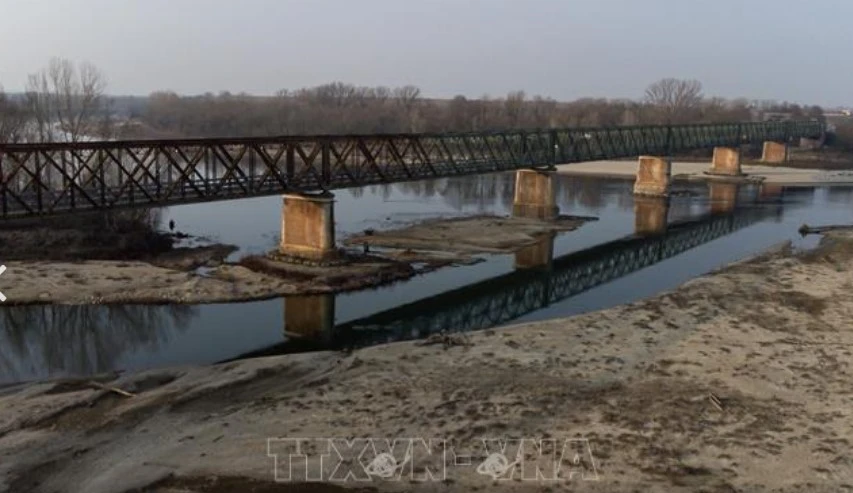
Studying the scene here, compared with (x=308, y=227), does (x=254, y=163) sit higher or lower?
higher

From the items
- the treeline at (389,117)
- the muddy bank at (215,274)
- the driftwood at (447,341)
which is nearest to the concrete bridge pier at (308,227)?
the muddy bank at (215,274)

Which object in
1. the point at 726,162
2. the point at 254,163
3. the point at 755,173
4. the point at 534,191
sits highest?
the point at 254,163

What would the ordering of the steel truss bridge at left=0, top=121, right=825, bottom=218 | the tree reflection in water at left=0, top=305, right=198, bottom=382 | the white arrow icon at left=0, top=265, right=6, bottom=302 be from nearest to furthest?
the tree reflection in water at left=0, top=305, right=198, bottom=382 → the white arrow icon at left=0, top=265, right=6, bottom=302 → the steel truss bridge at left=0, top=121, right=825, bottom=218

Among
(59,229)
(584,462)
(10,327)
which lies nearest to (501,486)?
(584,462)

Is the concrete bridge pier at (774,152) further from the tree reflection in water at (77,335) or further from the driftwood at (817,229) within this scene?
the tree reflection in water at (77,335)

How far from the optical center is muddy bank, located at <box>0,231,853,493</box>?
13820 millimetres

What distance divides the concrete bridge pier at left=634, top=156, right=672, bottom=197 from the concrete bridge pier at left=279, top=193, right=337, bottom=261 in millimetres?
41878

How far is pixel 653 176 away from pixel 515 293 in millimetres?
42260

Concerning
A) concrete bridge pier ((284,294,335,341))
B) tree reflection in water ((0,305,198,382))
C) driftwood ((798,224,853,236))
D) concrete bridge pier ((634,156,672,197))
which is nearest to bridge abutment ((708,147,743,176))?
concrete bridge pier ((634,156,672,197))

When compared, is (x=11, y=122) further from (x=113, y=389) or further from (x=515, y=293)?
(x=113, y=389)

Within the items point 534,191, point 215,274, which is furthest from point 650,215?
point 215,274

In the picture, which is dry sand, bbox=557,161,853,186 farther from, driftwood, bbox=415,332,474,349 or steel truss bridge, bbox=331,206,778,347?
driftwood, bbox=415,332,474,349

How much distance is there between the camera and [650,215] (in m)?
59.4

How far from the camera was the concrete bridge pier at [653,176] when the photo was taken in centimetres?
7067
